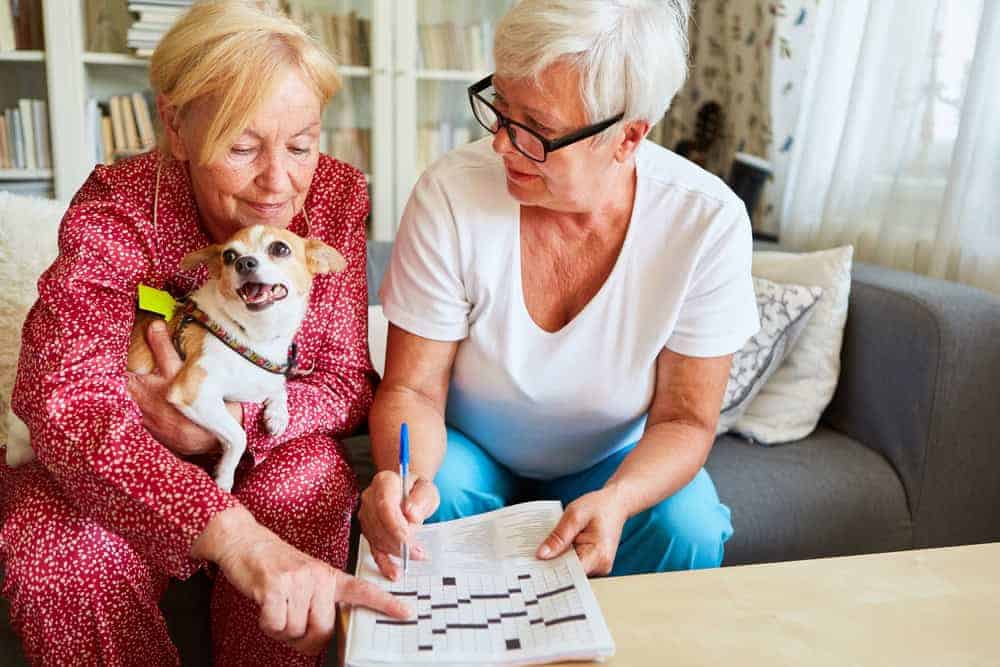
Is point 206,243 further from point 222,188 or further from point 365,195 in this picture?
point 365,195

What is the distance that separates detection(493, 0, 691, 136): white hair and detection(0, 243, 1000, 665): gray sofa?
2.61 feet

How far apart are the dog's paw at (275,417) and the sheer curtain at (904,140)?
1.55 meters

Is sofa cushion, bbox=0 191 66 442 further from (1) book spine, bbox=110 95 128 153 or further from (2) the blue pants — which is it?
(1) book spine, bbox=110 95 128 153

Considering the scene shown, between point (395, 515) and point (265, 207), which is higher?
point (265, 207)

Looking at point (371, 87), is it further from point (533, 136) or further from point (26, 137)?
point (533, 136)

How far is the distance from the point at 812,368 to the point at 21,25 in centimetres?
246

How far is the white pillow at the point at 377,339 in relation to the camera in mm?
1790

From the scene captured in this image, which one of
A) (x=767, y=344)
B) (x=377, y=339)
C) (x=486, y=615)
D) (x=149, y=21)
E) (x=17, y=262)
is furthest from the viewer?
(x=149, y=21)

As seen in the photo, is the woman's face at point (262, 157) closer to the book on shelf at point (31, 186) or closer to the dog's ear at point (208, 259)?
the dog's ear at point (208, 259)

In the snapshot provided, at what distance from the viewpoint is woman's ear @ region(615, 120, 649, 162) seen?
1.11m

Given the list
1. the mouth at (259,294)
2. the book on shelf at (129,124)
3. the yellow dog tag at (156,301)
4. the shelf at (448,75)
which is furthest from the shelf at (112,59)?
the mouth at (259,294)

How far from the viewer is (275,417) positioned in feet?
3.71

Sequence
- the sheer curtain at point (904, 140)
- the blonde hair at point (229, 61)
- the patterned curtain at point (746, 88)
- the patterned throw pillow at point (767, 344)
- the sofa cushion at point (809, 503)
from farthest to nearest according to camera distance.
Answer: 1. the patterned curtain at point (746, 88)
2. the sheer curtain at point (904, 140)
3. the patterned throw pillow at point (767, 344)
4. the sofa cushion at point (809, 503)
5. the blonde hair at point (229, 61)

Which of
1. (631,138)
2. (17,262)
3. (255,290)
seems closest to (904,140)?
(631,138)
